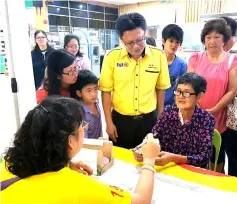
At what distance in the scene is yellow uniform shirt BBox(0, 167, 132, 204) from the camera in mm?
667


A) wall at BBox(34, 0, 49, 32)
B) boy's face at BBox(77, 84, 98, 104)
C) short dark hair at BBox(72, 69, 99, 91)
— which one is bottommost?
boy's face at BBox(77, 84, 98, 104)

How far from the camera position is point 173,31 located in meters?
2.27

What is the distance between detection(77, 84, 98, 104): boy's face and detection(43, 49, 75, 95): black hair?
17cm

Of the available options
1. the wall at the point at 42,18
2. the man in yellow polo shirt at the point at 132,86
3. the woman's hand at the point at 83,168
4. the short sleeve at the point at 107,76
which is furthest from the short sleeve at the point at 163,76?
the wall at the point at 42,18

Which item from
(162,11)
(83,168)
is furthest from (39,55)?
(162,11)

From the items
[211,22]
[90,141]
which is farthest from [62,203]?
[211,22]

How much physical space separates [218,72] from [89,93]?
36.8 inches

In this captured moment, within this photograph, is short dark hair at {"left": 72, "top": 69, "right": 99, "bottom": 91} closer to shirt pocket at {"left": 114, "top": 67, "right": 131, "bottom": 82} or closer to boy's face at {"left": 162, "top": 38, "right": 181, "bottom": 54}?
shirt pocket at {"left": 114, "top": 67, "right": 131, "bottom": 82}

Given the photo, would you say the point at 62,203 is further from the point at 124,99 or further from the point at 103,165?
the point at 124,99

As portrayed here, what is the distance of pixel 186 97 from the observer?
141 cm

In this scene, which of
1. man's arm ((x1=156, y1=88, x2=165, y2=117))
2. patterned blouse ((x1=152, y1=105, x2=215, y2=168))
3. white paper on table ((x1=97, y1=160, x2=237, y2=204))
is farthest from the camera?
→ man's arm ((x1=156, y1=88, x2=165, y2=117))

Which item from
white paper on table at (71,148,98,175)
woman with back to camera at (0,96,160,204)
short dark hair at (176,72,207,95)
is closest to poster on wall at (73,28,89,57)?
short dark hair at (176,72,207,95)

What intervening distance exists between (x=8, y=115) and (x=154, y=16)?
21.5ft

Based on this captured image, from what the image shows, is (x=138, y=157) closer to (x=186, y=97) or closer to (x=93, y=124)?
(x=186, y=97)
